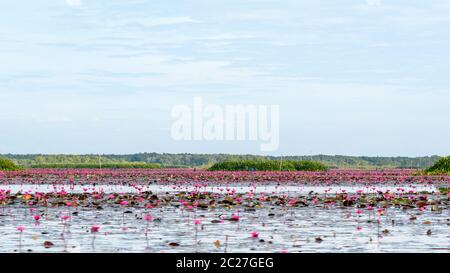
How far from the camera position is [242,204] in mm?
28031

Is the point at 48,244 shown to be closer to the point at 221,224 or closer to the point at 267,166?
the point at 221,224

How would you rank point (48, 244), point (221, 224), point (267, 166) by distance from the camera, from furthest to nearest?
1. point (267, 166)
2. point (221, 224)
3. point (48, 244)

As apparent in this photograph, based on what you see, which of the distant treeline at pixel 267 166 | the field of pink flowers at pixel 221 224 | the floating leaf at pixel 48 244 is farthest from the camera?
the distant treeline at pixel 267 166

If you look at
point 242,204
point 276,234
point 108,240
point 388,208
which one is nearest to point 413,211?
point 388,208

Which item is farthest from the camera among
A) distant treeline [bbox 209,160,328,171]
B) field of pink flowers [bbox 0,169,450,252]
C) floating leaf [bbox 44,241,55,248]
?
distant treeline [bbox 209,160,328,171]

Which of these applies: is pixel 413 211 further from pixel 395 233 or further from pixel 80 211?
pixel 80 211

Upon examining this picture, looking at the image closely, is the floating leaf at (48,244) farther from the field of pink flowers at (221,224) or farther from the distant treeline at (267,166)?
the distant treeline at (267,166)

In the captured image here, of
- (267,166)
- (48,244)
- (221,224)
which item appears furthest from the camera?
(267,166)

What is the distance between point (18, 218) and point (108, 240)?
5.91 metres

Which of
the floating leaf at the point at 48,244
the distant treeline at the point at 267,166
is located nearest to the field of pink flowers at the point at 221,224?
the floating leaf at the point at 48,244

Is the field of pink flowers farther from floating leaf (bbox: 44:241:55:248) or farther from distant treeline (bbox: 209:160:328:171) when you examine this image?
distant treeline (bbox: 209:160:328:171)

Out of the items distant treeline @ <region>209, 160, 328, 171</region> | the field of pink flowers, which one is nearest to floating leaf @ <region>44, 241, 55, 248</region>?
the field of pink flowers

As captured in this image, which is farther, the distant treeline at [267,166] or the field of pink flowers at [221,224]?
the distant treeline at [267,166]

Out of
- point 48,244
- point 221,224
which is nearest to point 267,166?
point 221,224
